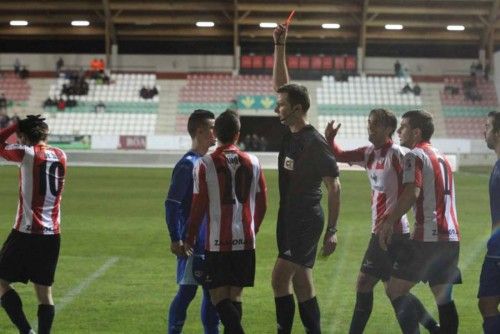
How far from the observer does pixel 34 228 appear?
604 centimetres

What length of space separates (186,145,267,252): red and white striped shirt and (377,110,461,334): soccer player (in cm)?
114

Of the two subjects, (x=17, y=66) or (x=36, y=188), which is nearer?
(x=36, y=188)

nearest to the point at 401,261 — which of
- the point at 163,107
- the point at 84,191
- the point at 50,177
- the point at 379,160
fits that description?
the point at 379,160

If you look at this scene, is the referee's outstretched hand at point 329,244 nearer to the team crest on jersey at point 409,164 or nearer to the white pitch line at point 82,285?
the team crest on jersey at point 409,164

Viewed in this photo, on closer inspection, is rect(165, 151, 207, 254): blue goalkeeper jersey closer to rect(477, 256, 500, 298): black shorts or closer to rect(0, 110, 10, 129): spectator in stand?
rect(477, 256, 500, 298): black shorts

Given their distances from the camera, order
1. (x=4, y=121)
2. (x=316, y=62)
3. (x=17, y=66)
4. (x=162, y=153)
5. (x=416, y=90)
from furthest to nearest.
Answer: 1. (x=17, y=66)
2. (x=316, y=62)
3. (x=416, y=90)
4. (x=4, y=121)
5. (x=162, y=153)

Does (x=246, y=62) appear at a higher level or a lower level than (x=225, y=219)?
higher

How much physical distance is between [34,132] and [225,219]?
175 cm

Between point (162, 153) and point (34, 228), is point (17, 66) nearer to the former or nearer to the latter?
point (162, 153)

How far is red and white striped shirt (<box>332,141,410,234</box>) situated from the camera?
6.23 metres

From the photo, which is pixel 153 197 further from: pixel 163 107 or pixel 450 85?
pixel 450 85

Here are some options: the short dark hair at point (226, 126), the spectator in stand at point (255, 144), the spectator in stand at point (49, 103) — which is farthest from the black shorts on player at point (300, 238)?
the spectator in stand at point (49, 103)

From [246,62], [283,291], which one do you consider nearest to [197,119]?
[283,291]

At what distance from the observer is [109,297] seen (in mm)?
8539
